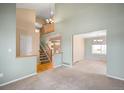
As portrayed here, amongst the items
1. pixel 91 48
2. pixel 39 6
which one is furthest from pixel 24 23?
pixel 91 48

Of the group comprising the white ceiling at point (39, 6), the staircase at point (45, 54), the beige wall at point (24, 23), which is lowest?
the staircase at point (45, 54)

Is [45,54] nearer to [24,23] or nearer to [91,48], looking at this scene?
[24,23]

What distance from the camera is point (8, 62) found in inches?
126

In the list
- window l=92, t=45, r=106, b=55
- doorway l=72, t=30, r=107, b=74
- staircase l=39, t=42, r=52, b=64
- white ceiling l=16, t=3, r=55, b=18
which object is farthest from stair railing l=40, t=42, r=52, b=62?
window l=92, t=45, r=106, b=55

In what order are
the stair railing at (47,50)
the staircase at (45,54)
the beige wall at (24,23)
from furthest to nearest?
the stair railing at (47,50), the staircase at (45,54), the beige wall at (24,23)

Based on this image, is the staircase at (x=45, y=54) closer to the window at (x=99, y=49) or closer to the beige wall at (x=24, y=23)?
the beige wall at (x=24, y=23)

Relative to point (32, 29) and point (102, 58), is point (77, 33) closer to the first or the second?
point (32, 29)

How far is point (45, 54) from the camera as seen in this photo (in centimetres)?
808

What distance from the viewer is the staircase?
7.53 meters

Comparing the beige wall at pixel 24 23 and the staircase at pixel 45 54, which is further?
the staircase at pixel 45 54

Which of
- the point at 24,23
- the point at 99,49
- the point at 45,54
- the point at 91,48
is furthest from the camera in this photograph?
the point at 91,48

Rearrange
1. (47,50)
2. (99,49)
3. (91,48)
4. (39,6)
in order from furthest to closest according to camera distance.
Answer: (91,48)
(99,49)
(47,50)
(39,6)

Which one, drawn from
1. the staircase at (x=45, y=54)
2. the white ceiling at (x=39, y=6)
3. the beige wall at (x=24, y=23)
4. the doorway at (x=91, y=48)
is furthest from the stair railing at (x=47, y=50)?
the white ceiling at (x=39, y=6)

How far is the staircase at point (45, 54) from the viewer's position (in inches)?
296
